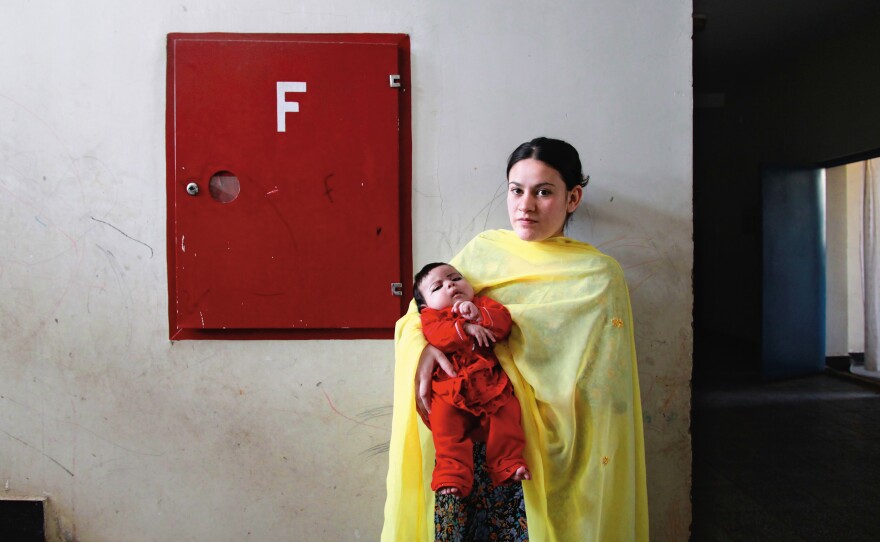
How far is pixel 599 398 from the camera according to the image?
142 cm

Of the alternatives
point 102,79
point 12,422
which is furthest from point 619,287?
point 12,422

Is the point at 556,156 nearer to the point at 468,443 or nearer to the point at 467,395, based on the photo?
the point at 467,395

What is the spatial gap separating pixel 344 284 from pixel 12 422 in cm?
141

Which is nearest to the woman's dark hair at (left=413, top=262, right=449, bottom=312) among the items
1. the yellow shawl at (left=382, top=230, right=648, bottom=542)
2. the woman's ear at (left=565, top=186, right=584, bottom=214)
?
the yellow shawl at (left=382, top=230, right=648, bottom=542)

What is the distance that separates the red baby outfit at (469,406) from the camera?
128 cm

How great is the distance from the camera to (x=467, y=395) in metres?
1.36

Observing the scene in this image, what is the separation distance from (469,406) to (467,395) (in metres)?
0.03

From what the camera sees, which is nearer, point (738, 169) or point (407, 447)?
point (407, 447)

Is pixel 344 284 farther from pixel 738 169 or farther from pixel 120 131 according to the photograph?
pixel 738 169

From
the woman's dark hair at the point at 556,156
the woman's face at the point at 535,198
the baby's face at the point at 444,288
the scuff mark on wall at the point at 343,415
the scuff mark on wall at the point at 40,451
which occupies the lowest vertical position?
the scuff mark on wall at the point at 40,451

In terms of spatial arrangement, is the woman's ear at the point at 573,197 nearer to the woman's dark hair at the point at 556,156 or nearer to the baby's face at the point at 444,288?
the woman's dark hair at the point at 556,156

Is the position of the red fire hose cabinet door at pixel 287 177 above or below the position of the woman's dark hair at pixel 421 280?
above

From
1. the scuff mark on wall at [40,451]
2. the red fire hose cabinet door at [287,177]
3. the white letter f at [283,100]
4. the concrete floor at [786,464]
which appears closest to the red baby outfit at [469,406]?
the red fire hose cabinet door at [287,177]

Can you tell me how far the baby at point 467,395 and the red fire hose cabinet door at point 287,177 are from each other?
465mm
